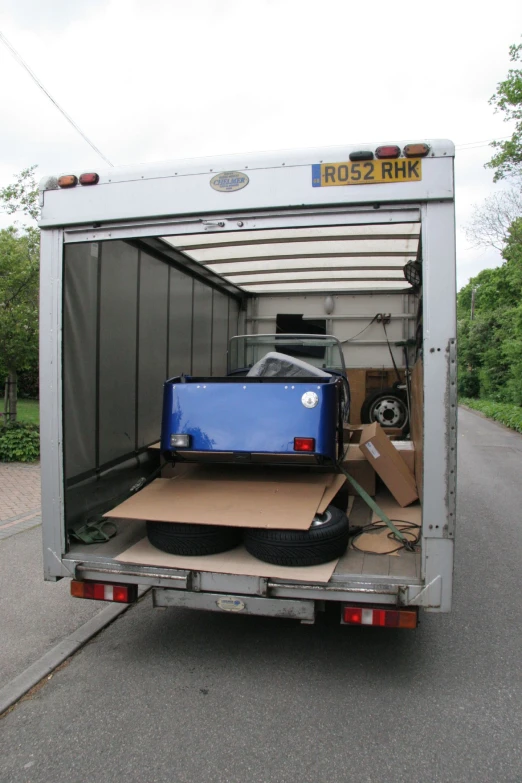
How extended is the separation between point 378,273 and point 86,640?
4949mm

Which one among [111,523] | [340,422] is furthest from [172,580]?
[340,422]

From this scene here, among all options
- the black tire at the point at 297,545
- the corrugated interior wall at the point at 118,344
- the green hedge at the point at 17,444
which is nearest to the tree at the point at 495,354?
the green hedge at the point at 17,444

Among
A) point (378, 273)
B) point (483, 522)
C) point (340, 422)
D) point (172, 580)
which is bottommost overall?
point (483, 522)

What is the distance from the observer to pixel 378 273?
6.71 meters

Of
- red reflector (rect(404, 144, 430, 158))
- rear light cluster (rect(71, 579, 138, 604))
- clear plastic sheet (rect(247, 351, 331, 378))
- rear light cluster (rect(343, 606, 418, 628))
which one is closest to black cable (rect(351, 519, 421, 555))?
rear light cluster (rect(343, 606, 418, 628))

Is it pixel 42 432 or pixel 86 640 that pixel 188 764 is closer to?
pixel 86 640

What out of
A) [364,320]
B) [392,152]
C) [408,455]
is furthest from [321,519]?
[364,320]

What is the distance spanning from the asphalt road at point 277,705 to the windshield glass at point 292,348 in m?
3.43

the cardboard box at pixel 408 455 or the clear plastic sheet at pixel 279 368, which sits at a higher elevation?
the clear plastic sheet at pixel 279 368

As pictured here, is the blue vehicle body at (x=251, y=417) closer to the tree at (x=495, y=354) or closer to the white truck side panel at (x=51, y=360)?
the white truck side panel at (x=51, y=360)

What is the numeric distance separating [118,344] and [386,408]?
12.5 ft

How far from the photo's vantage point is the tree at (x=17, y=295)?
32.1 feet

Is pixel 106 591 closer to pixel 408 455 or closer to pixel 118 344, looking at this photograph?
pixel 118 344

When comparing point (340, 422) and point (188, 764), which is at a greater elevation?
point (340, 422)
